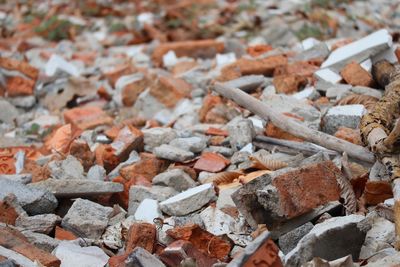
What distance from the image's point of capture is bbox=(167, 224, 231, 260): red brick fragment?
3268 millimetres

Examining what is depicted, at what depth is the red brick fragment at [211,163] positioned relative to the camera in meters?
4.19

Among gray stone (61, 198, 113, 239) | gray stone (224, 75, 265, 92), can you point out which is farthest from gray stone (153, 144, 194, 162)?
gray stone (224, 75, 265, 92)

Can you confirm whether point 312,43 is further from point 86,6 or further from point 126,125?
point 86,6

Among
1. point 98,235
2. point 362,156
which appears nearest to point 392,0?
point 362,156

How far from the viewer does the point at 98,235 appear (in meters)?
3.60

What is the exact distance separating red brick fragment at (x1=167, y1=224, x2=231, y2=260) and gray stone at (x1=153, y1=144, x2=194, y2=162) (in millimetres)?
1030

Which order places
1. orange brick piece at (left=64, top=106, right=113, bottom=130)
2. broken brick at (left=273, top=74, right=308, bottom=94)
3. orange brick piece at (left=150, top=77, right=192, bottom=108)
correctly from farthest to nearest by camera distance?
orange brick piece at (left=150, top=77, right=192, bottom=108)
orange brick piece at (left=64, top=106, right=113, bottom=130)
broken brick at (left=273, top=74, right=308, bottom=94)

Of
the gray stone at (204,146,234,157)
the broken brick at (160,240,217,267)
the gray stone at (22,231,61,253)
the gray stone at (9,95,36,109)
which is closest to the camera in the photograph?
the broken brick at (160,240,217,267)

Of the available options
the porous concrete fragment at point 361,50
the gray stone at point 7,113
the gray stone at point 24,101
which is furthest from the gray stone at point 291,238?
the gray stone at point 24,101

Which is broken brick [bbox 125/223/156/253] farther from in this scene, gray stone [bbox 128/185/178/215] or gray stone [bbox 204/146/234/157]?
gray stone [bbox 204/146/234/157]

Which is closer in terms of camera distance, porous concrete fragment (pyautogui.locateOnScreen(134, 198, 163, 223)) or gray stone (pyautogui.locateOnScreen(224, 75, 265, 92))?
porous concrete fragment (pyautogui.locateOnScreen(134, 198, 163, 223))

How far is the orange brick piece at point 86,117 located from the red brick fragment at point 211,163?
55.2 inches

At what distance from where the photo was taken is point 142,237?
10.8ft

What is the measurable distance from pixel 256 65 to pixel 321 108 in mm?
1088
